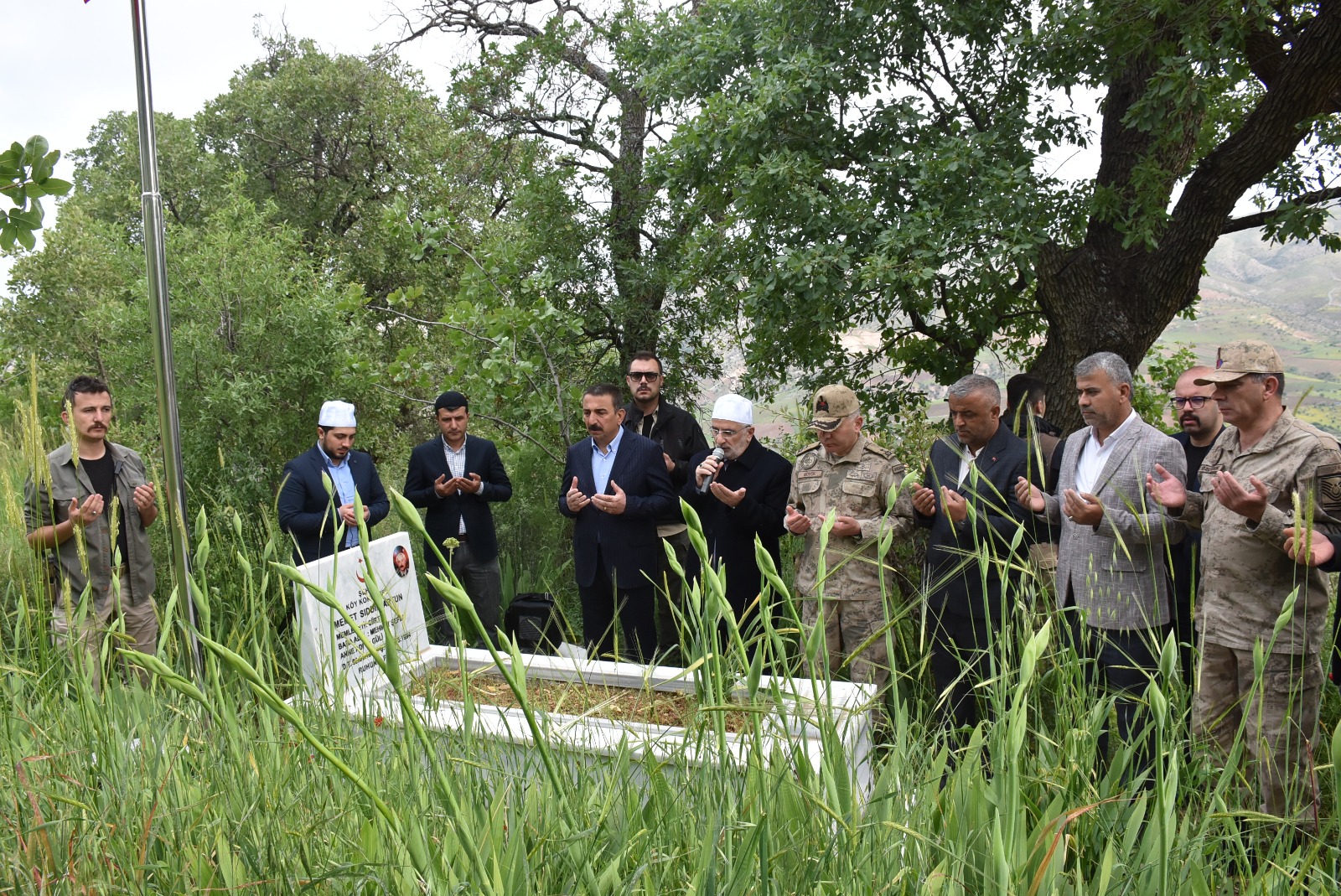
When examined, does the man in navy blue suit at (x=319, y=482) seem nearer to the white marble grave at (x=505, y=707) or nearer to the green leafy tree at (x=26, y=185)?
the white marble grave at (x=505, y=707)

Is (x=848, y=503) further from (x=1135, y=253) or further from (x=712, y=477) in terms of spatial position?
(x=1135, y=253)

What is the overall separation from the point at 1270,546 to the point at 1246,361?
620 millimetres

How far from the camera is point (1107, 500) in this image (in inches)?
153

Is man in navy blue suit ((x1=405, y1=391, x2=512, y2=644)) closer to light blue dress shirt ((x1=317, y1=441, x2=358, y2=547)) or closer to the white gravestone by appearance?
light blue dress shirt ((x1=317, y1=441, x2=358, y2=547))

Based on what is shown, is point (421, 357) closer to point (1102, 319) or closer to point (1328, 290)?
point (1102, 319)

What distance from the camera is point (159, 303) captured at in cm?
274

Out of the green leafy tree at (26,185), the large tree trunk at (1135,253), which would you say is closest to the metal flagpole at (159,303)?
the green leafy tree at (26,185)

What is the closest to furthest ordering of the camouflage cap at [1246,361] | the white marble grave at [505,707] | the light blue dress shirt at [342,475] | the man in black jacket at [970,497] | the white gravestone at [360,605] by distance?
the white marble grave at [505,707] < the white gravestone at [360,605] < the camouflage cap at [1246,361] < the man in black jacket at [970,497] < the light blue dress shirt at [342,475]

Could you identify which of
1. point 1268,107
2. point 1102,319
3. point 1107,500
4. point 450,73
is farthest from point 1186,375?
point 450,73

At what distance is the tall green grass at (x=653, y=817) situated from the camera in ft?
4.34

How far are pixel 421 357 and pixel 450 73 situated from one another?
9.12 ft

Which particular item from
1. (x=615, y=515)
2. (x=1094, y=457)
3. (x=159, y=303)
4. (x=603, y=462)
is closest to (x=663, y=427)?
(x=603, y=462)

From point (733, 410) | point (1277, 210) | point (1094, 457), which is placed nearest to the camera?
point (1094, 457)

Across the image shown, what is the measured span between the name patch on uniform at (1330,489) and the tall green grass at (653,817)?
184cm
